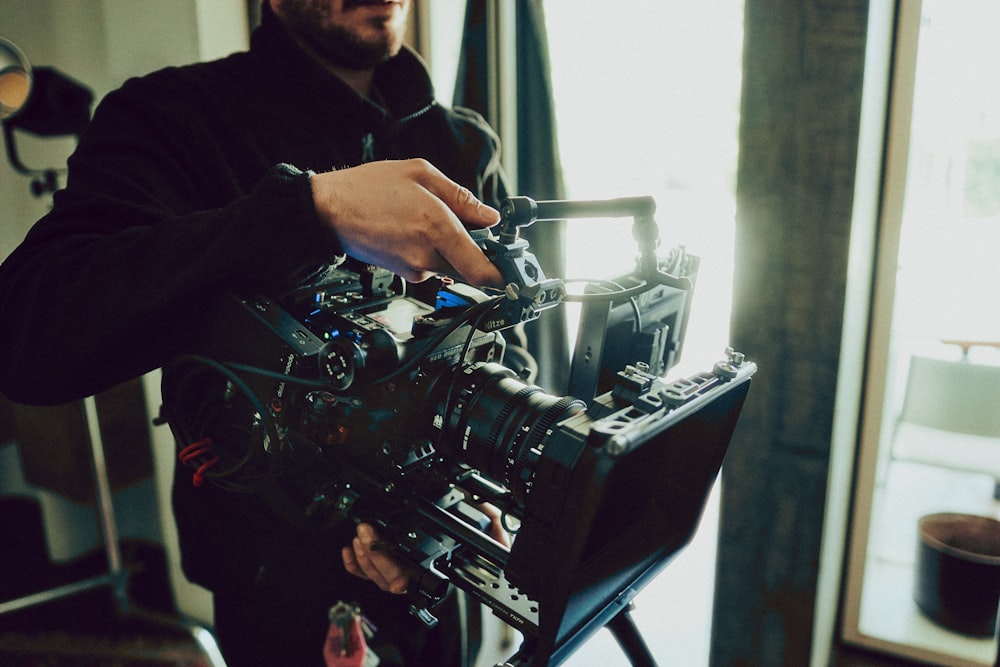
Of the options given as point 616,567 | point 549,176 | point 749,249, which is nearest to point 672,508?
point 616,567

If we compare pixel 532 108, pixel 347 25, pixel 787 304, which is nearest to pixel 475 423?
pixel 347 25

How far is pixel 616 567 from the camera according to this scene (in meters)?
0.60

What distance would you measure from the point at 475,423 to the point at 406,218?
0.71 feet

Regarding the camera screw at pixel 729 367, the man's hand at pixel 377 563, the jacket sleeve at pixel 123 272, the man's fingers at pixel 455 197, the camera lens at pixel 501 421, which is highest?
the man's fingers at pixel 455 197

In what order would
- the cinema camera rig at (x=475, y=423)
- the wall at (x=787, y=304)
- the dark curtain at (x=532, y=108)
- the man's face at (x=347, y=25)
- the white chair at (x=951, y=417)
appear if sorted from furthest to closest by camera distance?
the white chair at (x=951, y=417), the dark curtain at (x=532, y=108), the wall at (x=787, y=304), the man's face at (x=347, y=25), the cinema camera rig at (x=475, y=423)

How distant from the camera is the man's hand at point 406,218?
0.55 m

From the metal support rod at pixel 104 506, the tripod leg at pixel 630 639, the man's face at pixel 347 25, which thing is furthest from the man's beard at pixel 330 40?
the metal support rod at pixel 104 506

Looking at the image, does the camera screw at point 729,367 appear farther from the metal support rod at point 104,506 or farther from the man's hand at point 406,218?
the metal support rod at point 104,506

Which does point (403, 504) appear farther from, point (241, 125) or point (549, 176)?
point (549, 176)

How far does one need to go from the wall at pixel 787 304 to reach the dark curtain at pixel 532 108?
51 cm

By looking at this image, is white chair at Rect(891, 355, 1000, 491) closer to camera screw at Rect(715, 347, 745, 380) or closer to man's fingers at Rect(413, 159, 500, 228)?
camera screw at Rect(715, 347, 745, 380)

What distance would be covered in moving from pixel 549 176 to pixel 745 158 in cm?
53

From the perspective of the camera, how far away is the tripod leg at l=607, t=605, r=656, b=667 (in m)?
0.68

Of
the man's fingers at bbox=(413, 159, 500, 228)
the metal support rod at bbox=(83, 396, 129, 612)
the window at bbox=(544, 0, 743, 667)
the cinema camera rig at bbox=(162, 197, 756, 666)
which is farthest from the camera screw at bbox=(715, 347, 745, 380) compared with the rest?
the metal support rod at bbox=(83, 396, 129, 612)
